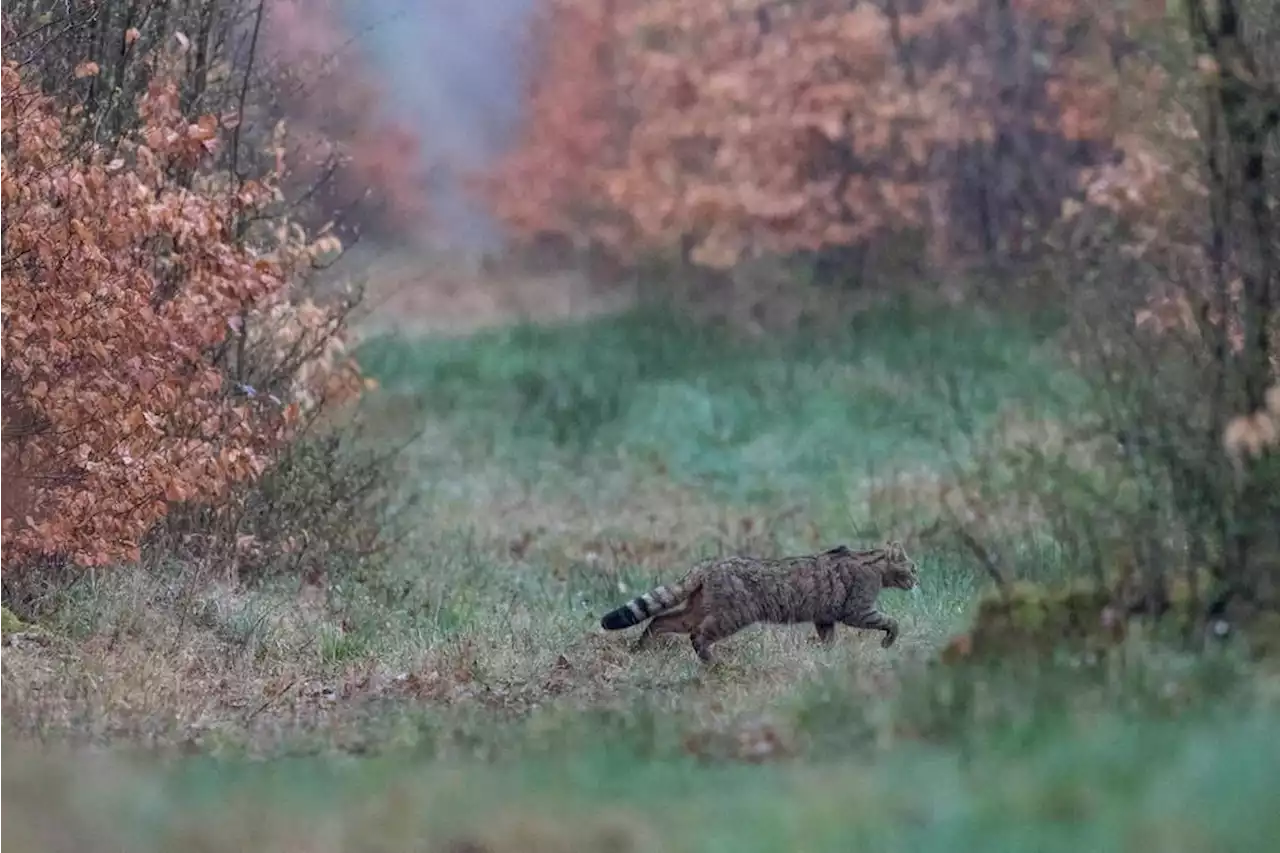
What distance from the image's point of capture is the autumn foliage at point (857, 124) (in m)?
25.9

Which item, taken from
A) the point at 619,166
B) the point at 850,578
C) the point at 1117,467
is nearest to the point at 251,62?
the point at 850,578

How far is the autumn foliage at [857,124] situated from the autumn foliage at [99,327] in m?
15.5

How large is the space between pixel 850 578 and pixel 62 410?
14.3 feet

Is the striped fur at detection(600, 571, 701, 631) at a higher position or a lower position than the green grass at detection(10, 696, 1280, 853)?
higher

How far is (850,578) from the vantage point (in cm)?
1030

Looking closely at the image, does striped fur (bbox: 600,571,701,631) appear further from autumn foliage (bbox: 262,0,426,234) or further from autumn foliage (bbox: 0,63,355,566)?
autumn foliage (bbox: 262,0,426,234)

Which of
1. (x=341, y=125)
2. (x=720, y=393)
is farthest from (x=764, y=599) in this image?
(x=341, y=125)

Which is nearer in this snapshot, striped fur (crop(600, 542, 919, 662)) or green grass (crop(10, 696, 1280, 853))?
green grass (crop(10, 696, 1280, 853))

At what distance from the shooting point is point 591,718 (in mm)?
7852

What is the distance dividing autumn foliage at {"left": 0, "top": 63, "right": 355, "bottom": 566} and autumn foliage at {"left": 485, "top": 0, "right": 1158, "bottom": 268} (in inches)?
609

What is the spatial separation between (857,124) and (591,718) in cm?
1913

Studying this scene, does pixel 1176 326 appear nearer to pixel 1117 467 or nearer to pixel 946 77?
pixel 1117 467

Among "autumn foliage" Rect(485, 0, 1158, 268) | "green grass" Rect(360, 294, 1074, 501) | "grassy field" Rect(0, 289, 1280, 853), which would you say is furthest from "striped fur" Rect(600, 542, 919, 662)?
"autumn foliage" Rect(485, 0, 1158, 268)

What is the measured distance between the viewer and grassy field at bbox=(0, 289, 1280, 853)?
570 centimetres
